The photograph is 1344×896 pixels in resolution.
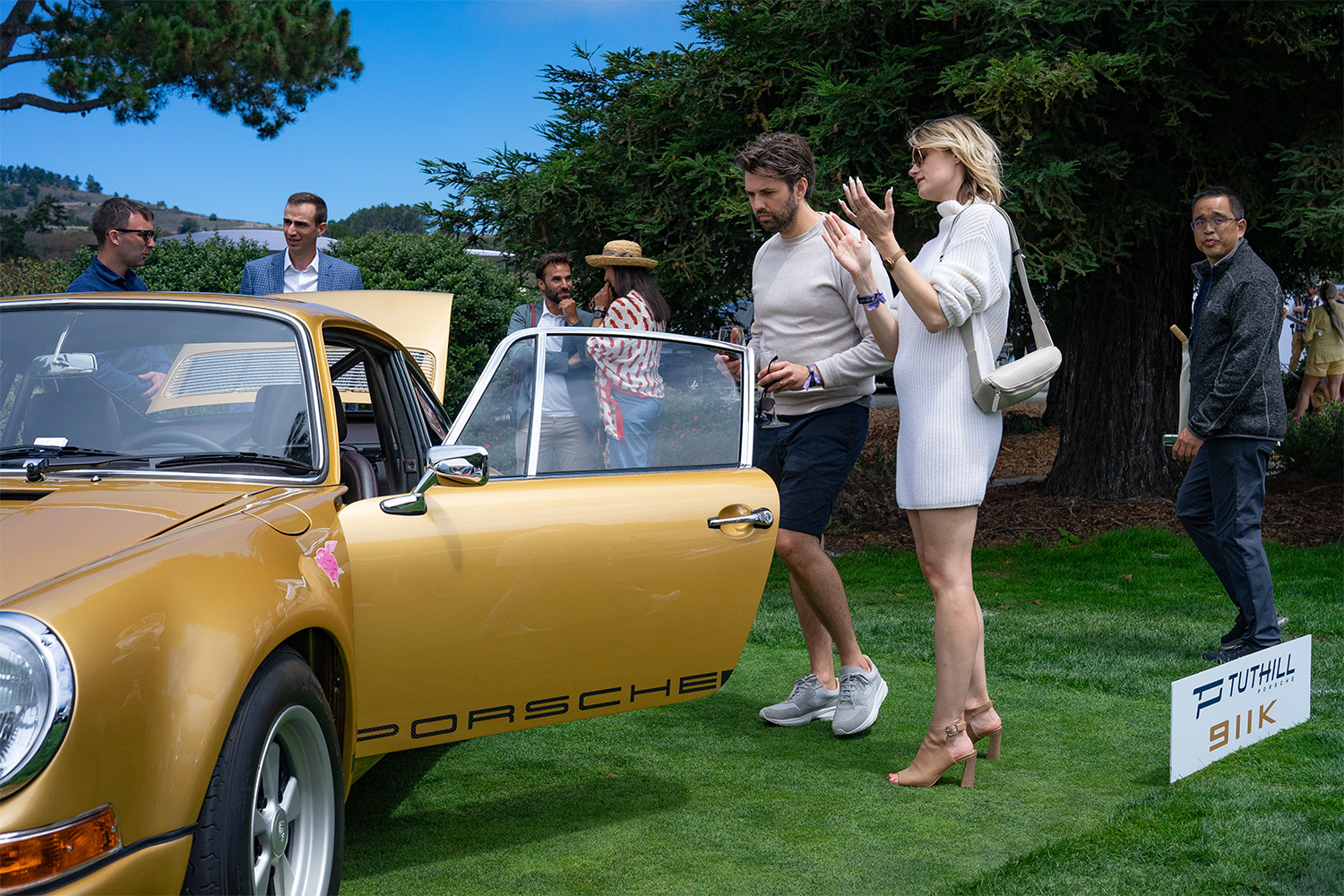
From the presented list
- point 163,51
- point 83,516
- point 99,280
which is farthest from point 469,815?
point 163,51

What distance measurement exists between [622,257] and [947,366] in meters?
2.79

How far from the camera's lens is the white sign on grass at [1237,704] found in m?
3.77

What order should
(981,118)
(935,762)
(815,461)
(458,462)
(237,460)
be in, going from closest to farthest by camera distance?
(458,462) → (237,460) → (935,762) → (815,461) → (981,118)

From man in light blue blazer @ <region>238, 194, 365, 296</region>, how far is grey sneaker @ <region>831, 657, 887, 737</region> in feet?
10.6

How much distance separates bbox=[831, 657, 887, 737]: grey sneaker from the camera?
15.0ft

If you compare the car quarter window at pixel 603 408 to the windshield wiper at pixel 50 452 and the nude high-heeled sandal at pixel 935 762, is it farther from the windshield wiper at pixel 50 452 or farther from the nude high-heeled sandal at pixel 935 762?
the nude high-heeled sandal at pixel 935 762

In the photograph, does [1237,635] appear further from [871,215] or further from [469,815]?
[469,815]

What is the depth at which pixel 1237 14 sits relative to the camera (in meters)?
8.17

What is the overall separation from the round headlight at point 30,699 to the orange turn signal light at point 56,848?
3.5 inches

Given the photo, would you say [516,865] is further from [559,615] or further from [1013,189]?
[1013,189]

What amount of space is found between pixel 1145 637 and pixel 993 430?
300 centimetres

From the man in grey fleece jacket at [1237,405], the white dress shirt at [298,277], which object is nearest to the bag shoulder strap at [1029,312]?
the man in grey fleece jacket at [1237,405]

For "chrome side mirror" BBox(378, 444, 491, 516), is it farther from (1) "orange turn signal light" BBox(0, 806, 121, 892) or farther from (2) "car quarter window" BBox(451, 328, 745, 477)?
(1) "orange turn signal light" BBox(0, 806, 121, 892)

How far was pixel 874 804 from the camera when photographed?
384 centimetres
